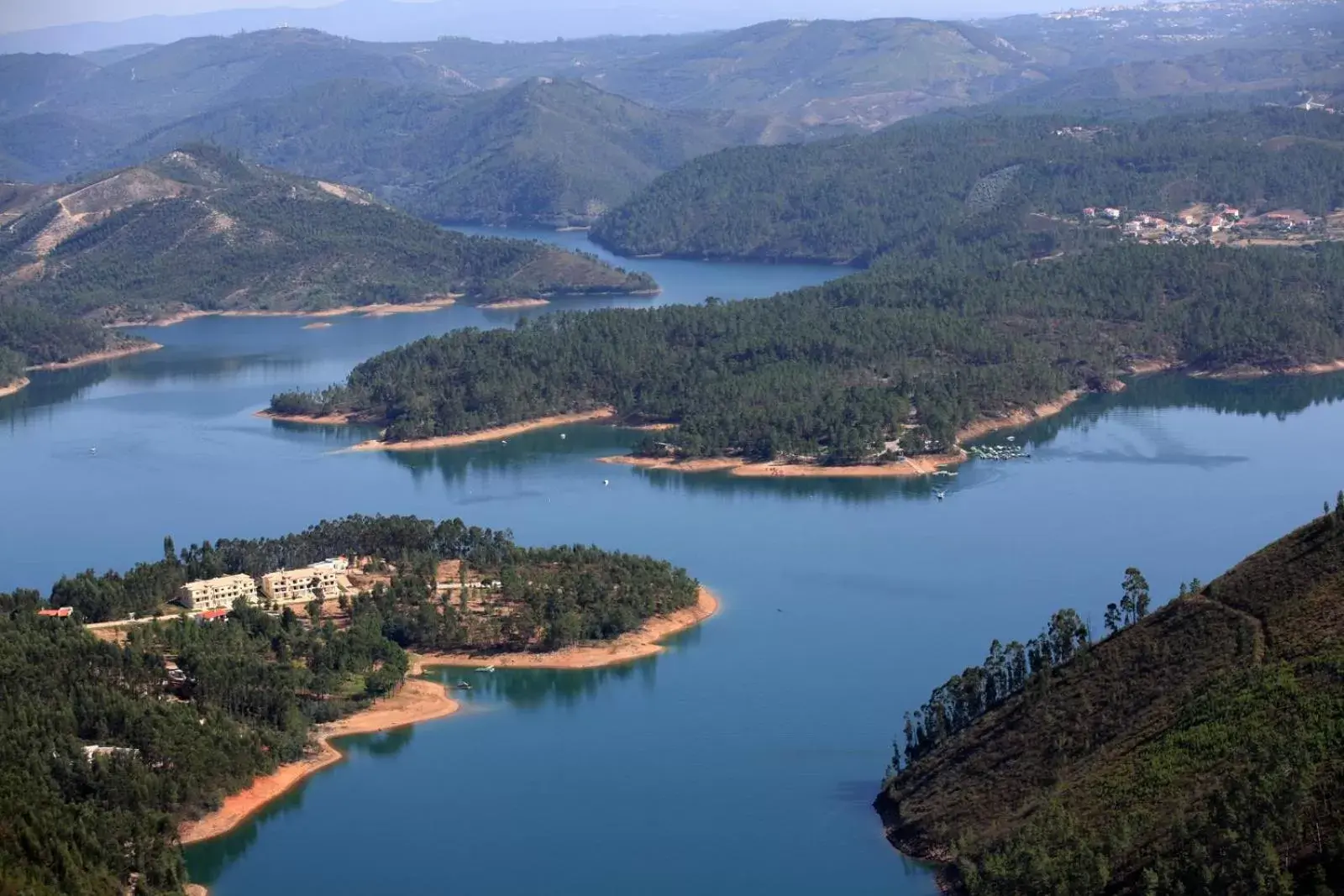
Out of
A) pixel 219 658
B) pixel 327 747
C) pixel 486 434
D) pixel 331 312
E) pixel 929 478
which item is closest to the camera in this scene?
pixel 327 747

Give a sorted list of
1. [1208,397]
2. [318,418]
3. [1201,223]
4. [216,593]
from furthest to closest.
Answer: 1. [1201,223]
2. [1208,397]
3. [318,418]
4. [216,593]

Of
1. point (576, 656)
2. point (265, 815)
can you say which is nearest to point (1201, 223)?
point (576, 656)

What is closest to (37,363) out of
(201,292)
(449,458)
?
(201,292)

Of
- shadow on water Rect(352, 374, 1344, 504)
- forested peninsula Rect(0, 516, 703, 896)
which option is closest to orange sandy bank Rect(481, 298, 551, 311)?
shadow on water Rect(352, 374, 1344, 504)

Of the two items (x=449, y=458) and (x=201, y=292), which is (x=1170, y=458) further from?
(x=201, y=292)

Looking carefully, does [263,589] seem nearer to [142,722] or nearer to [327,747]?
[327,747]
